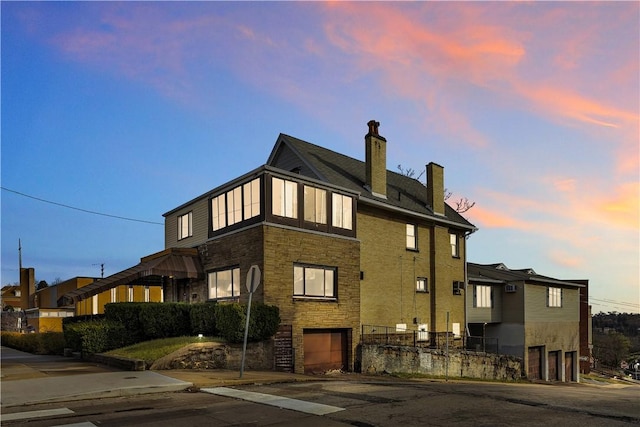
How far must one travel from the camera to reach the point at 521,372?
36031 millimetres

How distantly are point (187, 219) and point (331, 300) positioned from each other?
29.6 ft

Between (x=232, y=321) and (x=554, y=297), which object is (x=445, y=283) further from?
(x=232, y=321)

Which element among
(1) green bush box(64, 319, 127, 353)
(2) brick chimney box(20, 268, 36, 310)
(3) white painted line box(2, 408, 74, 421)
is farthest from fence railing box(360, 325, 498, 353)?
→ (2) brick chimney box(20, 268, 36, 310)

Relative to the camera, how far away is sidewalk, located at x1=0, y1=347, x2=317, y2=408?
11320 millimetres

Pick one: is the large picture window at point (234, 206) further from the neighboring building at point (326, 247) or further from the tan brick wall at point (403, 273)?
the tan brick wall at point (403, 273)

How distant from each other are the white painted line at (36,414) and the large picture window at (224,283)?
1174 centimetres

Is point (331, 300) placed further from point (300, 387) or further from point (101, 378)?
point (101, 378)

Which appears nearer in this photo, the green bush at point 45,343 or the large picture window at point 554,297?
the green bush at point 45,343

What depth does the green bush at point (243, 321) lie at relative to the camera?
17.9 m

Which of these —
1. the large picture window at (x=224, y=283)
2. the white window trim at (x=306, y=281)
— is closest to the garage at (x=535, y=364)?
the white window trim at (x=306, y=281)

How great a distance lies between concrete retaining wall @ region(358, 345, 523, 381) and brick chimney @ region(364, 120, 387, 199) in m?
8.17

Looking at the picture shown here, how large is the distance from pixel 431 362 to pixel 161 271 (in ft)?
43.7

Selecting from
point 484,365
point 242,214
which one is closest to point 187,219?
point 242,214

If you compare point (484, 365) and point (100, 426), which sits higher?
point (100, 426)
